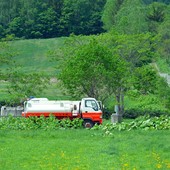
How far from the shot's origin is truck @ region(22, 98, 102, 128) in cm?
2894

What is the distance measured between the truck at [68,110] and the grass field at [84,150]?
7.45 metres

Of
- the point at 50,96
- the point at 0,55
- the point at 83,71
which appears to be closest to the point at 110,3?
the point at 50,96

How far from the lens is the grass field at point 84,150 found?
45.0ft

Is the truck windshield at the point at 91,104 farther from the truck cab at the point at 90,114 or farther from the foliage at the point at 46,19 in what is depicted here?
the foliage at the point at 46,19

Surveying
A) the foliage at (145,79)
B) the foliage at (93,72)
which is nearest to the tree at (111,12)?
the foliage at (145,79)

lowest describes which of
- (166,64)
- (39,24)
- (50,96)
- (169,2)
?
(50,96)

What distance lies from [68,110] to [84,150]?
12.9 m

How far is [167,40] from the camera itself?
2525 inches

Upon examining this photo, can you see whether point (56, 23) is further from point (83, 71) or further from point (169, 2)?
A: point (83, 71)

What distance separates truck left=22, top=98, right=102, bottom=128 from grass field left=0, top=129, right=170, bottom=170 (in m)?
7.45

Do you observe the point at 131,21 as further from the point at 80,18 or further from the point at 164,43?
the point at 80,18

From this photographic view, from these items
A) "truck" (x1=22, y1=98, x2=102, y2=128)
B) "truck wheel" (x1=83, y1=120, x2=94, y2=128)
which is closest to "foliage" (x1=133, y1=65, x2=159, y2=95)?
"truck" (x1=22, y1=98, x2=102, y2=128)

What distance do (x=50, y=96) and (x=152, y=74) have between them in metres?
11.8

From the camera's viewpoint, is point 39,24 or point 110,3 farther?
point 39,24
